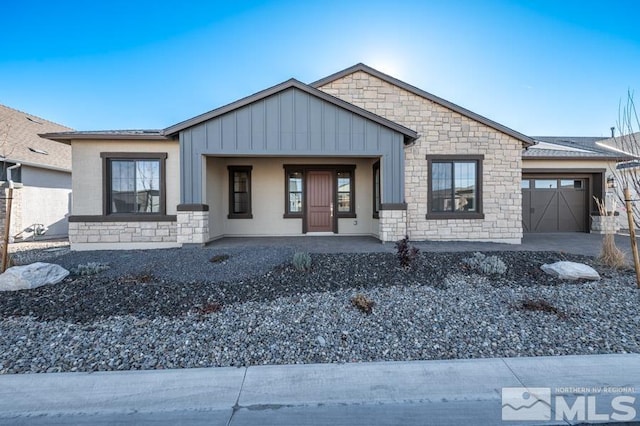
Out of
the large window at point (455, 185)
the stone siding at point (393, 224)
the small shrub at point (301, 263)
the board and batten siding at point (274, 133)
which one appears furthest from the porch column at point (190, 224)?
the large window at point (455, 185)

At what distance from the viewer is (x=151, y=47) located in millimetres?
12625

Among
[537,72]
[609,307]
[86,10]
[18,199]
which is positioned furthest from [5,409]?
[537,72]

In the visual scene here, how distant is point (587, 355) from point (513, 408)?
1471 mm

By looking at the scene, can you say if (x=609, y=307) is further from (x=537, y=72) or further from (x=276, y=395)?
(x=537, y=72)

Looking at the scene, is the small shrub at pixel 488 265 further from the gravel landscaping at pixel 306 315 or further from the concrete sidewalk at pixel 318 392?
the concrete sidewalk at pixel 318 392

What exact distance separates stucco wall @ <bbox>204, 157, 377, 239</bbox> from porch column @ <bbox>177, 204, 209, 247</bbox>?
7.95ft

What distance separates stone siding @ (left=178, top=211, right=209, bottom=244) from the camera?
8203mm

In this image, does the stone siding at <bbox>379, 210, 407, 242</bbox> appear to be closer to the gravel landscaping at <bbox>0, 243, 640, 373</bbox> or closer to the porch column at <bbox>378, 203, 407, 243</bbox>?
the porch column at <bbox>378, 203, 407, 243</bbox>

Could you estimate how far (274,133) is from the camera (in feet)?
27.1

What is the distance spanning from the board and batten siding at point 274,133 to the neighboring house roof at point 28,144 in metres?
8.38

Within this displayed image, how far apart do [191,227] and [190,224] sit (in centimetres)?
9

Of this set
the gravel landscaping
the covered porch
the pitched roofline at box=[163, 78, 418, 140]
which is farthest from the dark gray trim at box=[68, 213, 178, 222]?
the gravel landscaping

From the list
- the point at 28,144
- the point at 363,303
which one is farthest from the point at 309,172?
the point at 28,144

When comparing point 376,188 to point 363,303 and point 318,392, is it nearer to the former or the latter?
point 363,303
